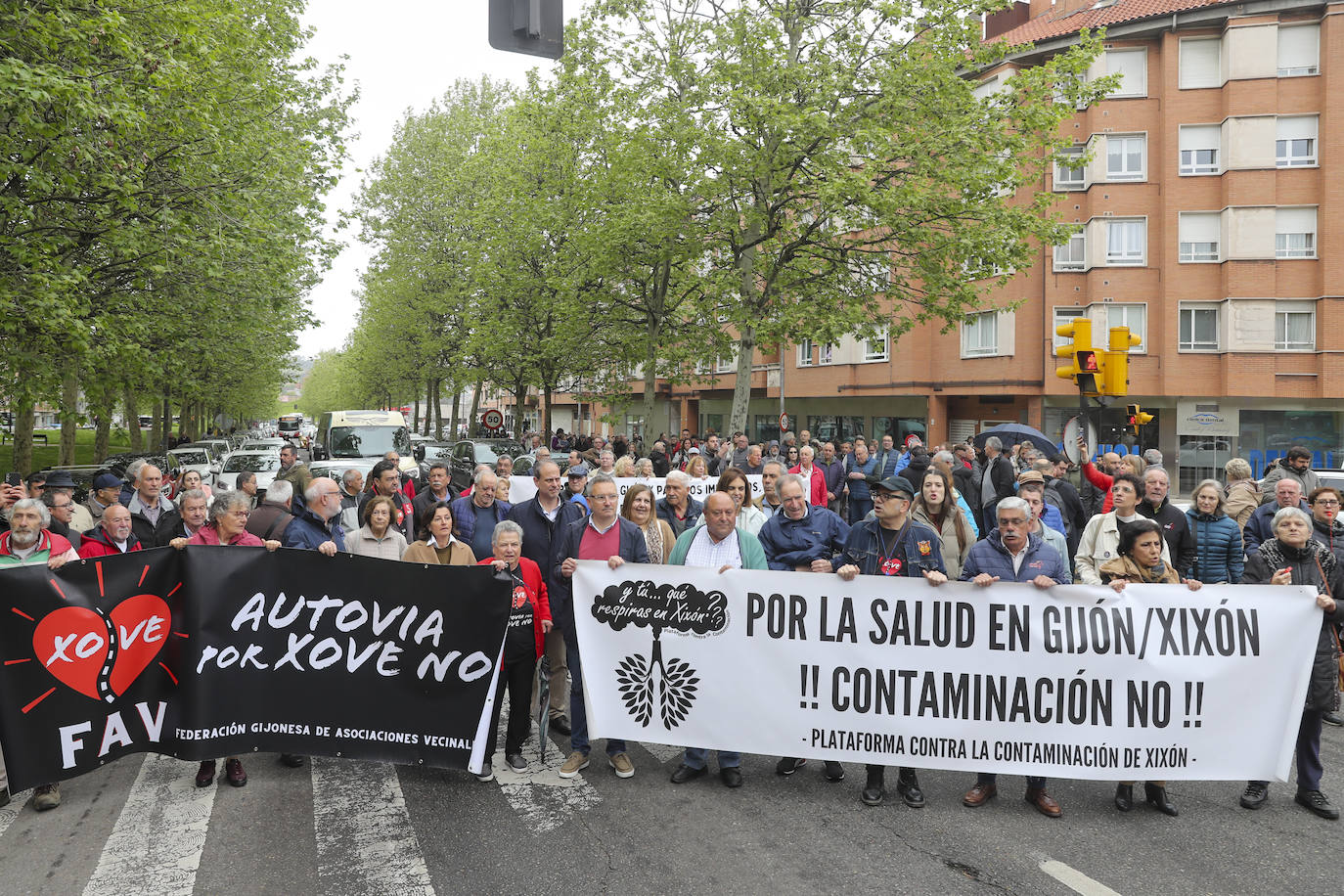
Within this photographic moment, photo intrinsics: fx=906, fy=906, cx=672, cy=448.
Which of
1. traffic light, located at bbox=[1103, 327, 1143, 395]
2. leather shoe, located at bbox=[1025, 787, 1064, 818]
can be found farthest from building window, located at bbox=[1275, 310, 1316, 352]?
leather shoe, located at bbox=[1025, 787, 1064, 818]

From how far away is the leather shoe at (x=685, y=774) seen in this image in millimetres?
5617

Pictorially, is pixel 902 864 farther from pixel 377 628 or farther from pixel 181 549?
pixel 181 549

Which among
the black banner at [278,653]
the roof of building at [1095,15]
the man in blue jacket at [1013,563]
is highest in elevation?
the roof of building at [1095,15]

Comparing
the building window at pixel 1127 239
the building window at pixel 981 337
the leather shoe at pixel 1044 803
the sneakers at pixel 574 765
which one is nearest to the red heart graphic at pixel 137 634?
the sneakers at pixel 574 765

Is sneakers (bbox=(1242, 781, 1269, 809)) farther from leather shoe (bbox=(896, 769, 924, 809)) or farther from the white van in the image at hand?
the white van

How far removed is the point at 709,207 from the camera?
2050 centimetres

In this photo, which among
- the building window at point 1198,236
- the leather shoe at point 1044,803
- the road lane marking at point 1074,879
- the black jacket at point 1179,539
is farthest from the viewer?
the building window at point 1198,236

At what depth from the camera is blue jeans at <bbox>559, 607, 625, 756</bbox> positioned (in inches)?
228

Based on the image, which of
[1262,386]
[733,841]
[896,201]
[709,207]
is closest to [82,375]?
[709,207]

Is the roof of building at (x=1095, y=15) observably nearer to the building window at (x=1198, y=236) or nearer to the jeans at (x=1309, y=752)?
the building window at (x=1198, y=236)

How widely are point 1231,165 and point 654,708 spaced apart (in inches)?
1197

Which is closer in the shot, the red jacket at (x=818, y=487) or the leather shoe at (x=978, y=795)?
the leather shoe at (x=978, y=795)

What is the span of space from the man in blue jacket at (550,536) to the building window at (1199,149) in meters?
29.2

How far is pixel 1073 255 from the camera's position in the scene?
29.9 meters
